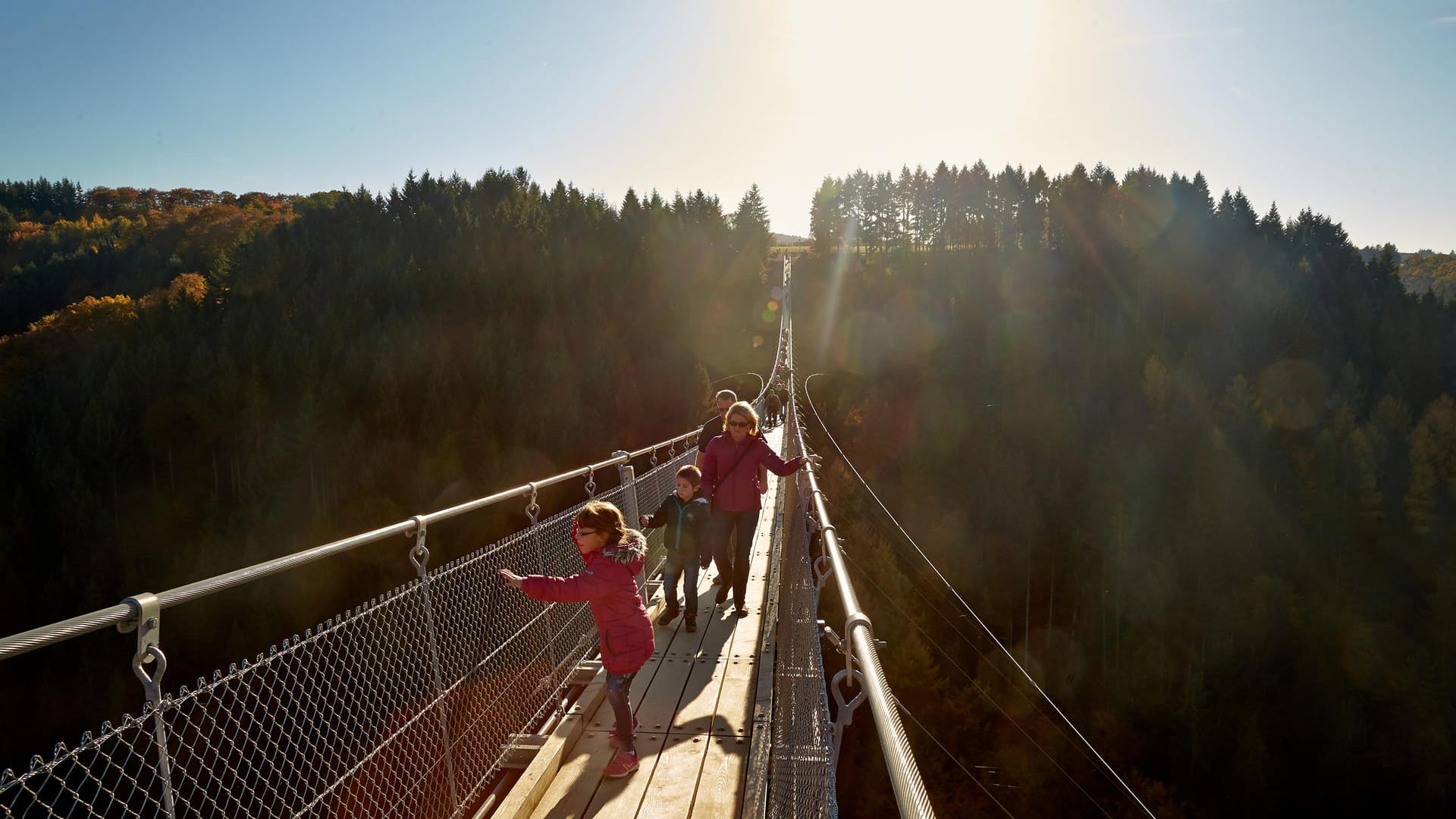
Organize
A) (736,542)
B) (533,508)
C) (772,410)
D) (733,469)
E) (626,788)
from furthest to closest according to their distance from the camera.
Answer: (772,410), (736,542), (733,469), (533,508), (626,788)

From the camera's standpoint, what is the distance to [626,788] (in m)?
3.23

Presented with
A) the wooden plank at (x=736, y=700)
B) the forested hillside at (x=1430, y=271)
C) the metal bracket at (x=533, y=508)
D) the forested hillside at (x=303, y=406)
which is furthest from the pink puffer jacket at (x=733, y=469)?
the forested hillside at (x=1430, y=271)

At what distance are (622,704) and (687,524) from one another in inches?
62.8

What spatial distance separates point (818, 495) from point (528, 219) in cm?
6005

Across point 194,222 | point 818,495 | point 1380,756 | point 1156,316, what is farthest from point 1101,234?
point 194,222

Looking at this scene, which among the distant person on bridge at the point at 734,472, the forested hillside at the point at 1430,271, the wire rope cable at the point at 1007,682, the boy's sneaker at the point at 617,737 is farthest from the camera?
the forested hillside at the point at 1430,271

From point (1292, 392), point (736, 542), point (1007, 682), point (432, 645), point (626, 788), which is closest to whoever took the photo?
point (432, 645)

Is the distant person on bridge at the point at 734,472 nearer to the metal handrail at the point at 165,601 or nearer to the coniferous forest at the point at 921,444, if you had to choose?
the metal handrail at the point at 165,601

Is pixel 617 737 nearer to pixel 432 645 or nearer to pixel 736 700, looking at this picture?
pixel 736 700

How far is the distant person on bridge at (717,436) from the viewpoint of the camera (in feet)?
17.1

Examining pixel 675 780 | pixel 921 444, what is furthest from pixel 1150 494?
pixel 675 780

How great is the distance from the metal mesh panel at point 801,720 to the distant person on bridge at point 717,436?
0.51 m

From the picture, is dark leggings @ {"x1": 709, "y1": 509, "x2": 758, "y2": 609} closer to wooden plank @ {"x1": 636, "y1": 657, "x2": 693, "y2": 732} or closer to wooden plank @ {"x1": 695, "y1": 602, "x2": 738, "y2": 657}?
wooden plank @ {"x1": 695, "y1": 602, "x2": 738, "y2": 657}

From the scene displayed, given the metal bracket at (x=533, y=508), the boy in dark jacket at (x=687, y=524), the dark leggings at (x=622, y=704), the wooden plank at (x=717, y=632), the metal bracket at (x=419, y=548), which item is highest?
the metal bracket at (x=419, y=548)
